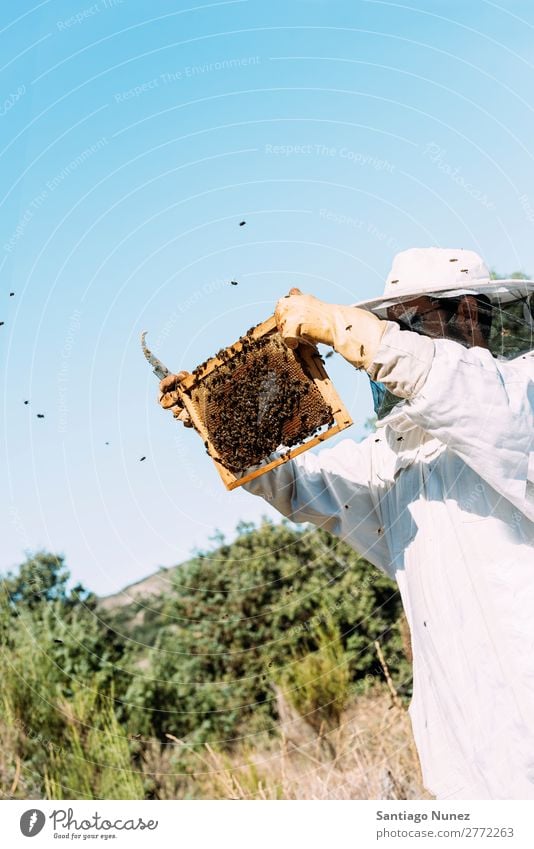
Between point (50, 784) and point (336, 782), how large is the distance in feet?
8.41

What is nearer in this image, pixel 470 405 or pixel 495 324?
pixel 470 405

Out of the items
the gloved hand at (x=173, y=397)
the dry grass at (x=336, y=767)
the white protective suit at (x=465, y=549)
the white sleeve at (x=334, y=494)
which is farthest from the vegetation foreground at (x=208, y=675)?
the gloved hand at (x=173, y=397)

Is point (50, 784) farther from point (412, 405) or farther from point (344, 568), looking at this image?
point (412, 405)

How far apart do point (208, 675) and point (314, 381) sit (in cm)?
686

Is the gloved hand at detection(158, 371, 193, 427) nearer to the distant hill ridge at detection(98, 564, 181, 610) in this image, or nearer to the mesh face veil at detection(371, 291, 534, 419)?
the mesh face veil at detection(371, 291, 534, 419)

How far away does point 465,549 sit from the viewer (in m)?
4.04

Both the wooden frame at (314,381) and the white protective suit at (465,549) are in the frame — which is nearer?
the white protective suit at (465,549)

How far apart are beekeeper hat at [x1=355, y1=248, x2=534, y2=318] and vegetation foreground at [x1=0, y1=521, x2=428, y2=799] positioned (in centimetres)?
422

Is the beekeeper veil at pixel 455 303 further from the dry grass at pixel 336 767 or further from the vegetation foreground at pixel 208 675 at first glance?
the vegetation foreground at pixel 208 675

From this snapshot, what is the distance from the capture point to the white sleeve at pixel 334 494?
4.82 metres

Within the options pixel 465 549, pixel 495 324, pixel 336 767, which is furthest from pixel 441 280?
pixel 336 767

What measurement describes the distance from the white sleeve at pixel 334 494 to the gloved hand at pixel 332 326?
960 millimetres

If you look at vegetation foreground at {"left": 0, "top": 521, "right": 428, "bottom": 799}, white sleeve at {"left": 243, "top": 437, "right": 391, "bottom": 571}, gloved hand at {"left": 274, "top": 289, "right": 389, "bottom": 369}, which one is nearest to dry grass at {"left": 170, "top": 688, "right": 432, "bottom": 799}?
vegetation foreground at {"left": 0, "top": 521, "right": 428, "bottom": 799}

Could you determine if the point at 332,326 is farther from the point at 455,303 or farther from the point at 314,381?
the point at 455,303
